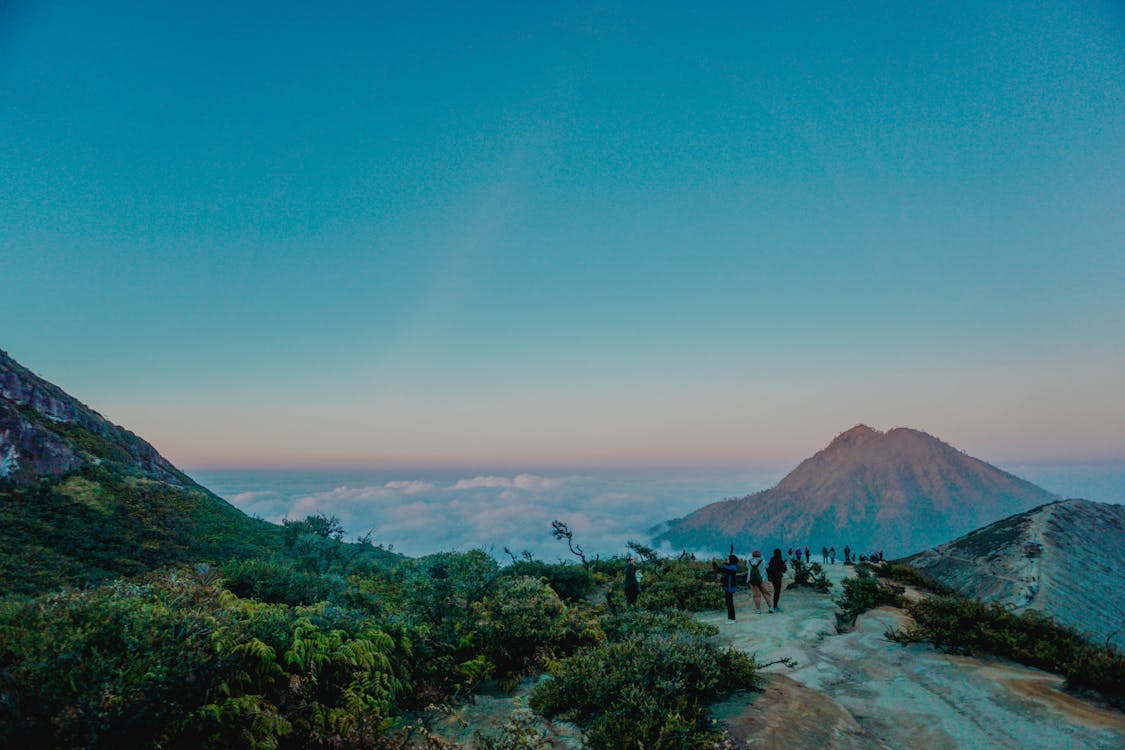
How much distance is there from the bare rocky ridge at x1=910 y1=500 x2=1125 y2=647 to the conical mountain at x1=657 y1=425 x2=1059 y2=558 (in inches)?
3883

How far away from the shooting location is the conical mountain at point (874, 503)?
114 meters

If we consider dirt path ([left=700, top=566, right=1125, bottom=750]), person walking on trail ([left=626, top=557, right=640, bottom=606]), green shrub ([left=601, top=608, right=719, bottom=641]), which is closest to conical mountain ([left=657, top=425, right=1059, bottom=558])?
Result: person walking on trail ([left=626, top=557, right=640, bottom=606])

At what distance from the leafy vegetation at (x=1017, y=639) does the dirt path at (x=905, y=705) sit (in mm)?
371

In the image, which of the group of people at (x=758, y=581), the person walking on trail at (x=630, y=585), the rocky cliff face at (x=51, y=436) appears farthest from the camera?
the rocky cliff face at (x=51, y=436)

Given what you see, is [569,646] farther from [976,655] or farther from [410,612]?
[976,655]

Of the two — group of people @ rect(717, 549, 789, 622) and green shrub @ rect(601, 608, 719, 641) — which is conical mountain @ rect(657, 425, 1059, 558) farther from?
green shrub @ rect(601, 608, 719, 641)

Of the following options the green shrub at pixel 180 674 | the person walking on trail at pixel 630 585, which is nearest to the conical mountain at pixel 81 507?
the green shrub at pixel 180 674

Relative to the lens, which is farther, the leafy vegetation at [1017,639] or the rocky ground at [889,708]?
the leafy vegetation at [1017,639]

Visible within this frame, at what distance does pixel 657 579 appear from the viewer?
19359 mm

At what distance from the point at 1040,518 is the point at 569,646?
67.4ft

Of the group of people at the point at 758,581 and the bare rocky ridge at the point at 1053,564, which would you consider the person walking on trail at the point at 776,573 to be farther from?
the bare rocky ridge at the point at 1053,564

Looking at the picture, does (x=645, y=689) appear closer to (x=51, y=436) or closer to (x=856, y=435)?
(x=51, y=436)

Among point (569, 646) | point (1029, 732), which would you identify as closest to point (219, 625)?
point (569, 646)

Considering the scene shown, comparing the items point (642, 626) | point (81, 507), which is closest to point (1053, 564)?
point (642, 626)
